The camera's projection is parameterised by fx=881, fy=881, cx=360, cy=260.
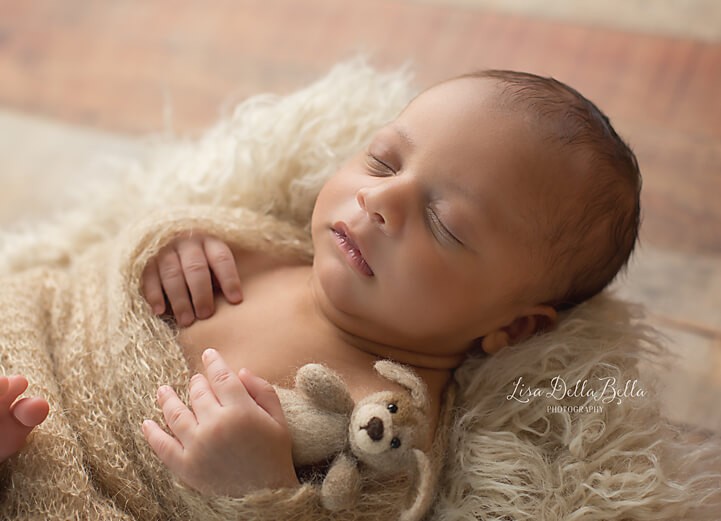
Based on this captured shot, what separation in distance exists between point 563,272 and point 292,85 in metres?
0.98

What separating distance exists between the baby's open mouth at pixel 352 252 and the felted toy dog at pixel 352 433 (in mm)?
150

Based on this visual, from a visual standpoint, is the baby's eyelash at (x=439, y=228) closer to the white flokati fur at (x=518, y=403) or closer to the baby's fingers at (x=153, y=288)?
the white flokati fur at (x=518, y=403)

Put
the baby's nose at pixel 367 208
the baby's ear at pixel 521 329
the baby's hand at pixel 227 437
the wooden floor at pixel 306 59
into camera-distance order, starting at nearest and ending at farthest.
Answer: the baby's hand at pixel 227 437, the baby's nose at pixel 367 208, the baby's ear at pixel 521 329, the wooden floor at pixel 306 59

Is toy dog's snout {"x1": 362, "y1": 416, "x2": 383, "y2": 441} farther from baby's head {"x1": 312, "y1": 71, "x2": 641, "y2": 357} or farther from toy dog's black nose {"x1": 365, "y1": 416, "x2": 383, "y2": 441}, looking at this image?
baby's head {"x1": 312, "y1": 71, "x2": 641, "y2": 357}

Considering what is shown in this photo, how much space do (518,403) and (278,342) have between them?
342 millimetres

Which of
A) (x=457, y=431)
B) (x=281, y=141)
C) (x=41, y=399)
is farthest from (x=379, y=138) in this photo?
(x=41, y=399)

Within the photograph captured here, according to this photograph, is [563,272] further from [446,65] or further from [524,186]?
[446,65]

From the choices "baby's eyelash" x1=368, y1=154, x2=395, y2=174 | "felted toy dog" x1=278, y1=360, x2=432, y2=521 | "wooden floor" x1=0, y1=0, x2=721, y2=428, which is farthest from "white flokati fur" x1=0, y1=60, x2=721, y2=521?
"wooden floor" x1=0, y1=0, x2=721, y2=428

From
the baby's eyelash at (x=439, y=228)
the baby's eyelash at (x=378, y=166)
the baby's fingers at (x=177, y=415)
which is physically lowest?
the baby's fingers at (x=177, y=415)

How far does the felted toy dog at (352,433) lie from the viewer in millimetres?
1068

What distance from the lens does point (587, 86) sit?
1.93 meters
